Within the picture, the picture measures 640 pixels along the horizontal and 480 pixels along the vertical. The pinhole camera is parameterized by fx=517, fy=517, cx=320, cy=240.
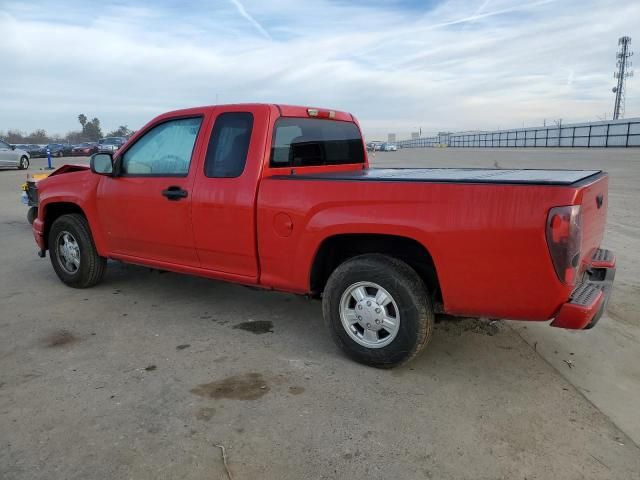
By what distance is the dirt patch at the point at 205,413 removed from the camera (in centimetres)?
302

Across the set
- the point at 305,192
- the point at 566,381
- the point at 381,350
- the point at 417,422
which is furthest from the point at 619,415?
the point at 305,192

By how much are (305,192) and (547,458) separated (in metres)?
2.16

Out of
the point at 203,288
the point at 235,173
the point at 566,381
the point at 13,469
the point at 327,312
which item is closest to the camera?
the point at 13,469

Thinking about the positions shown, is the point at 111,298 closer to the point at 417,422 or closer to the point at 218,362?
the point at 218,362

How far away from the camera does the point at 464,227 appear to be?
3.05m

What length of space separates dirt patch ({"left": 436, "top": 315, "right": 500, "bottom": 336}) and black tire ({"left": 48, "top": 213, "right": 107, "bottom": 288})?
3.57 metres

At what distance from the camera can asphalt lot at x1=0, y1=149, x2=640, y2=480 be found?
8.59 feet

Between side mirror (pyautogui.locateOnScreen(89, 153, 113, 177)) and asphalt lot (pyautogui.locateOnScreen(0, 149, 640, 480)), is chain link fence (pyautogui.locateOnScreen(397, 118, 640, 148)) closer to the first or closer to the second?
asphalt lot (pyautogui.locateOnScreen(0, 149, 640, 480))

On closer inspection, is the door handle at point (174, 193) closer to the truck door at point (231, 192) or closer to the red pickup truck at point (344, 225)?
the red pickup truck at point (344, 225)

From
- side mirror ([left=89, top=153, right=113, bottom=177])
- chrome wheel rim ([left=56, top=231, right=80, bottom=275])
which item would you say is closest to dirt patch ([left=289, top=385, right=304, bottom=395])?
side mirror ([left=89, top=153, right=113, bottom=177])

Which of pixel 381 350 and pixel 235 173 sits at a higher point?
pixel 235 173

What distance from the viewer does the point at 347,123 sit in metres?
5.18

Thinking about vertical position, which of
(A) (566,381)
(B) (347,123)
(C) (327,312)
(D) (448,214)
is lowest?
(A) (566,381)

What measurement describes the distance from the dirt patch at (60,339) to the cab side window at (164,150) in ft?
5.01
